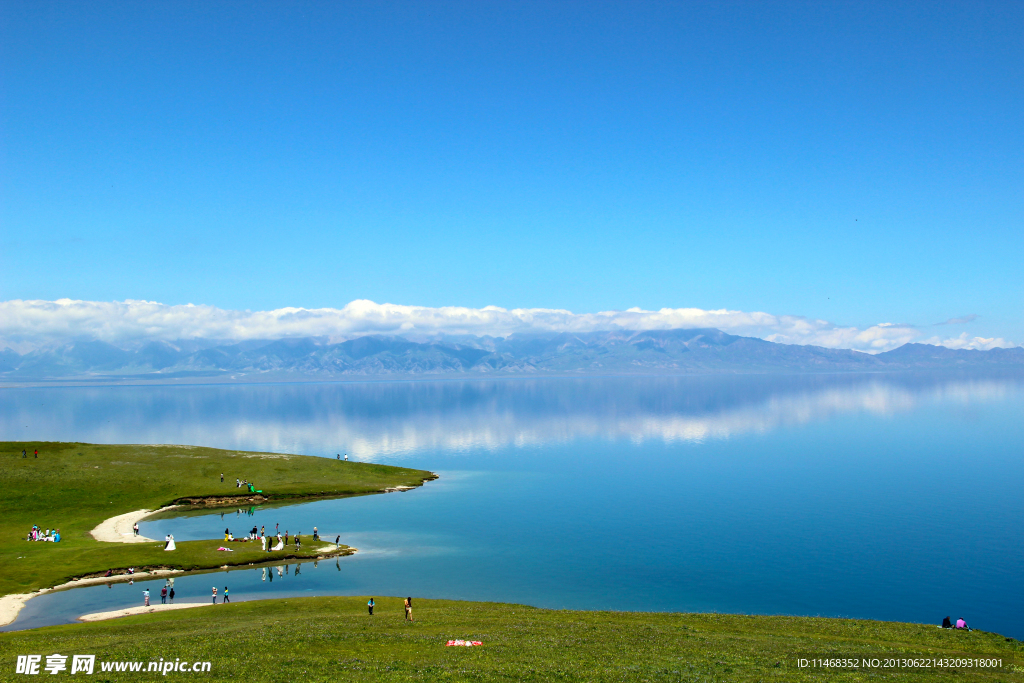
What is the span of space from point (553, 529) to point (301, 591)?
38.0 meters

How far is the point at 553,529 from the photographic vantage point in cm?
9294

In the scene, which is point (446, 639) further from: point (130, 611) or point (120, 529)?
point (120, 529)

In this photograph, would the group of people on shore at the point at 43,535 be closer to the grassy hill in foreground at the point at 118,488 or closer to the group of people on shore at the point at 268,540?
the grassy hill in foreground at the point at 118,488

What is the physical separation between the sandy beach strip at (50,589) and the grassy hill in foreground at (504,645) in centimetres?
1168

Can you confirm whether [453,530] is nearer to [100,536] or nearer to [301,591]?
[301,591]

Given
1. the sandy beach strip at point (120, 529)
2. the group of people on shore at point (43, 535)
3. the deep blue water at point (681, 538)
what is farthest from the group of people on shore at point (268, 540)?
the group of people on shore at point (43, 535)

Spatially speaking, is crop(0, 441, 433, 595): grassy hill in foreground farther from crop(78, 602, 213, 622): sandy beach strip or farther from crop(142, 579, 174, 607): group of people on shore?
crop(78, 602, 213, 622): sandy beach strip

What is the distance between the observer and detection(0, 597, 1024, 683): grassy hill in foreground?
1425 inches

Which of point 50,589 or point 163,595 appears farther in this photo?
point 50,589

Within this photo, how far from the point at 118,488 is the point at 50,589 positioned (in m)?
48.4

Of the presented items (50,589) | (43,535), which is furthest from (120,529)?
(50,589)

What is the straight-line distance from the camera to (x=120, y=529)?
8900 cm

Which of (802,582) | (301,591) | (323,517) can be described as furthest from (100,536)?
(802,582)

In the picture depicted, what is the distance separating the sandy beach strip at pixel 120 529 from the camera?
83.1 m
